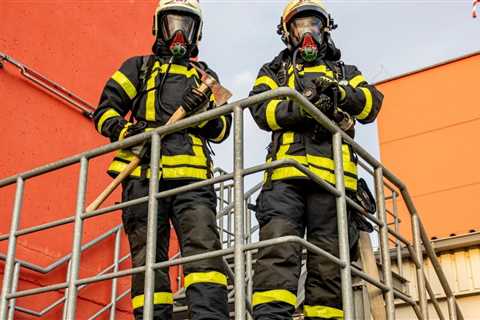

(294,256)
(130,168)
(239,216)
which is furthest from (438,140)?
(239,216)

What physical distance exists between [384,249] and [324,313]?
0.49 m

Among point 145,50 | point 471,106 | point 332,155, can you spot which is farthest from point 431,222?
point 332,155

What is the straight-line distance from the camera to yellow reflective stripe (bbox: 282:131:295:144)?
4.61 m

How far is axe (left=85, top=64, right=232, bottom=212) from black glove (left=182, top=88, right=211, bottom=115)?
31mm

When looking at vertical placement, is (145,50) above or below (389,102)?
below

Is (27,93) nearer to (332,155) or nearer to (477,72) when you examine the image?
(332,155)

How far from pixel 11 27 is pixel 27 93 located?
54cm

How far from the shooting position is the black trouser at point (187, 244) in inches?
170

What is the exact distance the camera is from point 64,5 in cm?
698

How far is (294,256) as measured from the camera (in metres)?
4.22

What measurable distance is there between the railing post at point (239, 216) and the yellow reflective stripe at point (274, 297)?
1.59 feet

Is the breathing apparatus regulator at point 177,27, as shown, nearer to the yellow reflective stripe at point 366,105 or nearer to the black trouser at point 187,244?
the black trouser at point 187,244

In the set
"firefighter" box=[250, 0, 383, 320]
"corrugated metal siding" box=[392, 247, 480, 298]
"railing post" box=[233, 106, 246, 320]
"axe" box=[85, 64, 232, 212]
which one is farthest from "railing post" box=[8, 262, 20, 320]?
"corrugated metal siding" box=[392, 247, 480, 298]

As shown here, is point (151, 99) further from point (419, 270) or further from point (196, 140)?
point (419, 270)
